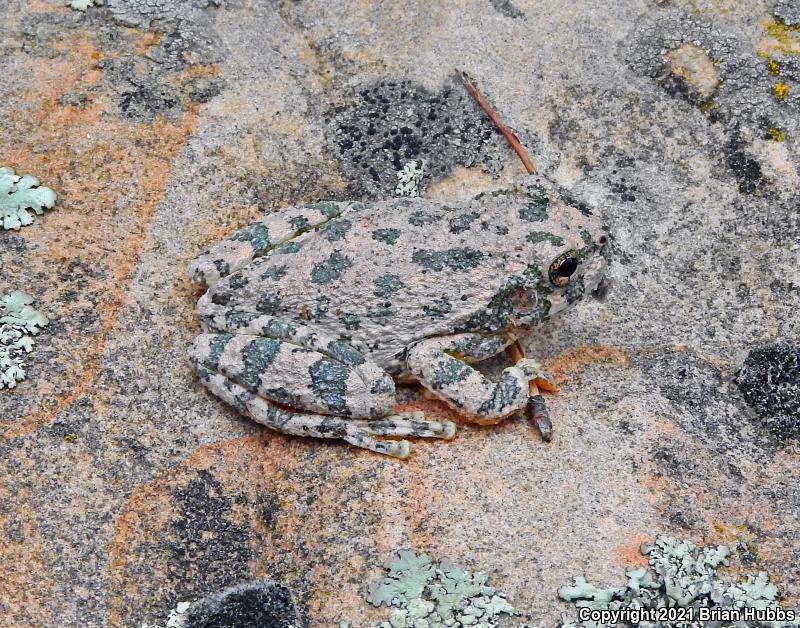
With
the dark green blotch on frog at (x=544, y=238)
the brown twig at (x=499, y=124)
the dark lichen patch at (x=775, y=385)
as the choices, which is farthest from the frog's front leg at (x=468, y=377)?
the brown twig at (x=499, y=124)

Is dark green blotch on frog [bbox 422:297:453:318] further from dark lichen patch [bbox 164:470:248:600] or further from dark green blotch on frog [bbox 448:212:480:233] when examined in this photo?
dark lichen patch [bbox 164:470:248:600]

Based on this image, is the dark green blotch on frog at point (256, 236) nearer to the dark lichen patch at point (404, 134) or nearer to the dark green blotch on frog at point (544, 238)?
the dark lichen patch at point (404, 134)

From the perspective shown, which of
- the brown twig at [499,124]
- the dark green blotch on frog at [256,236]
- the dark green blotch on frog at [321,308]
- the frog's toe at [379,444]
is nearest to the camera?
the frog's toe at [379,444]

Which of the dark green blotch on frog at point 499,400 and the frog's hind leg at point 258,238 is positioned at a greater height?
the dark green blotch on frog at point 499,400

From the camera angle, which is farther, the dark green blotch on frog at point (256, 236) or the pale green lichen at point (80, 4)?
the pale green lichen at point (80, 4)

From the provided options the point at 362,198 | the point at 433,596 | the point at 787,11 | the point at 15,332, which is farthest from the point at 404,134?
the point at 433,596

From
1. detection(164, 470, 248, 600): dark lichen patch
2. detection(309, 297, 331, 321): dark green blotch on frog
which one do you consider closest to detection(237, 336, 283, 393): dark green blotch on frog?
detection(309, 297, 331, 321): dark green blotch on frog

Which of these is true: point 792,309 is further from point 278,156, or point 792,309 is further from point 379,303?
point 278,156
